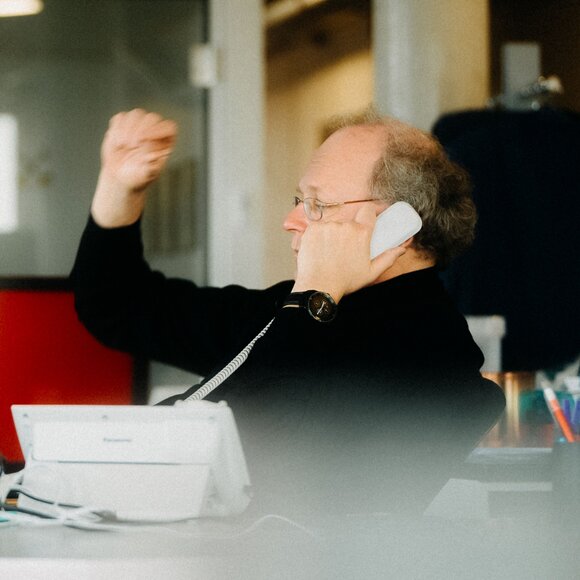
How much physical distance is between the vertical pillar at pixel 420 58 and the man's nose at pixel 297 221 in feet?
4.60

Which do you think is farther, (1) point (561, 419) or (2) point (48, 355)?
(2) point (48, 355)

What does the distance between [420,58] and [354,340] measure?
172 cm

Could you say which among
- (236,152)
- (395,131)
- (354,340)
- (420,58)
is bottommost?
(354,340)

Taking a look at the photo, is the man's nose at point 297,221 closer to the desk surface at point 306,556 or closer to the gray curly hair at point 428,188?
the gray curly hair at point 428,188

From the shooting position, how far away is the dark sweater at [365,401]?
1.11m

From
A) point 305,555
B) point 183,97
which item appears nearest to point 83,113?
point 183,97

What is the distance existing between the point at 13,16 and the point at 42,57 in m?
0.14

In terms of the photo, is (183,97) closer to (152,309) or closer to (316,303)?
(152,309)

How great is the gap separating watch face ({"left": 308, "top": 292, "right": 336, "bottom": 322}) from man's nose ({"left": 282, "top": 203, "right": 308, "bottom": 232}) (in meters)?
0.24

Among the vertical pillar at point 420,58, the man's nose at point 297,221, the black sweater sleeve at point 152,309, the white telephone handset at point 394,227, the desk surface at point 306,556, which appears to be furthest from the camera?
the vertical pillar at point 420,58

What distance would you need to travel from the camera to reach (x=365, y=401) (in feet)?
3.71

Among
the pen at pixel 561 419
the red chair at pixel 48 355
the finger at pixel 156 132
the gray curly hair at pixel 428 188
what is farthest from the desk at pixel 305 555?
the red chair at pixel 48 355

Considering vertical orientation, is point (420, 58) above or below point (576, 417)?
above

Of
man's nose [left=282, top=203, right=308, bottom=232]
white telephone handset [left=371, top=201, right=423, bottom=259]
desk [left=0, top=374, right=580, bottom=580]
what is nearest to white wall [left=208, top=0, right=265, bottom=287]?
man's nose [left=282, top=203, right=308, bottom=232]
